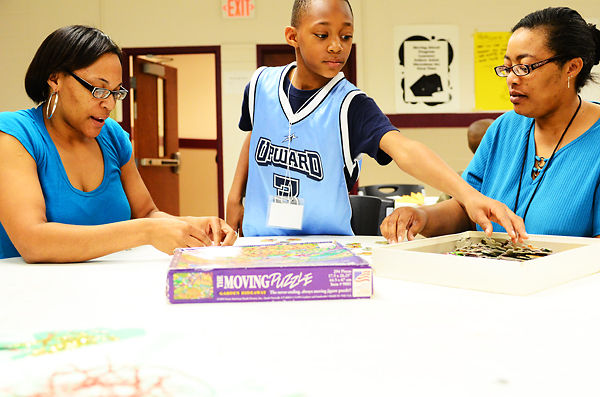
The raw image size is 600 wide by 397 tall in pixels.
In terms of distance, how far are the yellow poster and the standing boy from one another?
370cm

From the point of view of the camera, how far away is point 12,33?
5.34m

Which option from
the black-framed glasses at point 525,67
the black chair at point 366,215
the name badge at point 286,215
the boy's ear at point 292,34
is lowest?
the black chair at point 366,215

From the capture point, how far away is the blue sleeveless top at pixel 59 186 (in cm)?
142

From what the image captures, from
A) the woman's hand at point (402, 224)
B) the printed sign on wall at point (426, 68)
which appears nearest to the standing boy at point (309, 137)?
the woman's hand at point (402, 224)

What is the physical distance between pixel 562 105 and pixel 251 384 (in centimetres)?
140

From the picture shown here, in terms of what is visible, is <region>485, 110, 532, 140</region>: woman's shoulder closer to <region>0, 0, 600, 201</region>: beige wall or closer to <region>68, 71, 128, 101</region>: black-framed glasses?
<region>68, 71, 128, 101</region>: black-framed glasses

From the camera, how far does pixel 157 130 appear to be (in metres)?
5.61

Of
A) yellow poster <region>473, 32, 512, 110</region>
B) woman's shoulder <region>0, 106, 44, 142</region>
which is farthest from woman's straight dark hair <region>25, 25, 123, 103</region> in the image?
yellow poster <region>473, 32, 512, 110</region>

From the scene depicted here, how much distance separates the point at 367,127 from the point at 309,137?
22 cm

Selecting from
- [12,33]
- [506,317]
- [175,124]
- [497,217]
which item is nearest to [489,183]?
[497,217]

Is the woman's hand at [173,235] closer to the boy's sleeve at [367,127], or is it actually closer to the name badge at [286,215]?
the name badge at [286,215]

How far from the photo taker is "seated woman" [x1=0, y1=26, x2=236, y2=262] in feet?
4.14

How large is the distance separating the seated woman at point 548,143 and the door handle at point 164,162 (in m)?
4.26

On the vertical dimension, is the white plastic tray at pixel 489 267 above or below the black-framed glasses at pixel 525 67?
below
